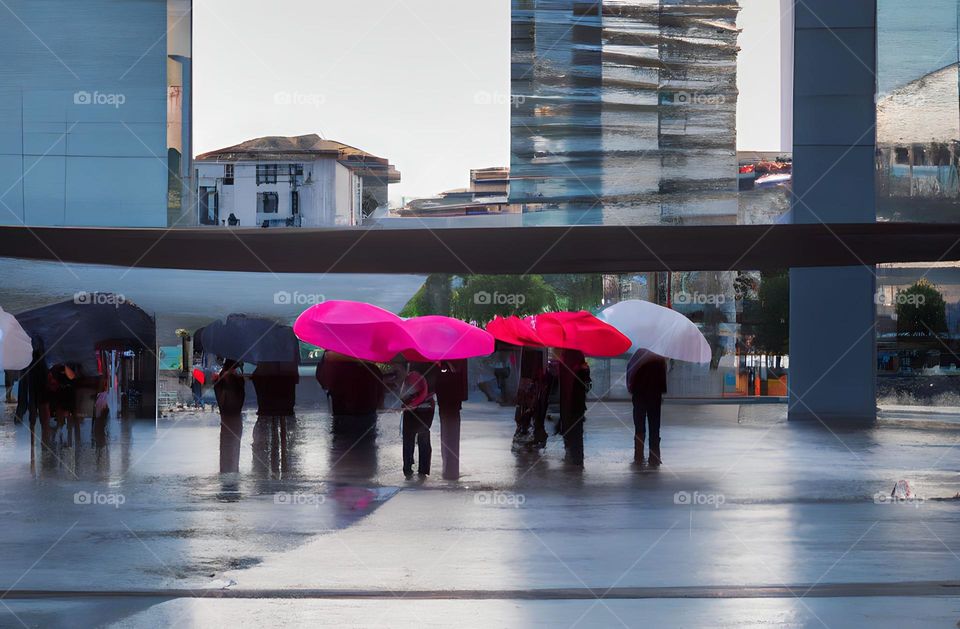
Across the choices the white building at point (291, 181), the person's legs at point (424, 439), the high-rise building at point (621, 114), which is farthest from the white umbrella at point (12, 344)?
the white building at point (291, 181)

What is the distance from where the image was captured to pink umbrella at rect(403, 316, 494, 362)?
12477 mm

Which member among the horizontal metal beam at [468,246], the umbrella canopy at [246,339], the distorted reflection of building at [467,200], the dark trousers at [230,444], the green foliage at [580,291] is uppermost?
the distorted reflection of building at [467,200]

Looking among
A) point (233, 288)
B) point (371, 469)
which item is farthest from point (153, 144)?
point (371, 469)

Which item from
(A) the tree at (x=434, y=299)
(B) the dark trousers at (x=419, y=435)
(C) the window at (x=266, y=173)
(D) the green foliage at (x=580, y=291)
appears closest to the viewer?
(B) the dark trousers at (x=419, y=435)

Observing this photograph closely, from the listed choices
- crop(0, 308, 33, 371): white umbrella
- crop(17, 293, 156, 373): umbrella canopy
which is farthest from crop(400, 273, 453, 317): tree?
crop(0, 308, 33, 371): white umbrella

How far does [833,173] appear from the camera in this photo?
775 inches

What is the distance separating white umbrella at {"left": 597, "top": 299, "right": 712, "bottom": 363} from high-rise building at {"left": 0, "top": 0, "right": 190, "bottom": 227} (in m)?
11.6

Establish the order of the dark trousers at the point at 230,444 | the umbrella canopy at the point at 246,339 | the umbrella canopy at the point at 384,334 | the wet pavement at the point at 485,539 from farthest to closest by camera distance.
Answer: the umbrella canopy at the point at 246,339 → the dark trousers at the point at 230,444 → the umbrella canopy at the point at 384,334 → the wet pavement at the point at 485,539

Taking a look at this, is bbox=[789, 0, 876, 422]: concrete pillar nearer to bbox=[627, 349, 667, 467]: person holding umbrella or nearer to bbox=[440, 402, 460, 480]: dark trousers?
bbox=[627, 349, 667, 467]: person holding umbrella

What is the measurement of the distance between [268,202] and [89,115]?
18142mm

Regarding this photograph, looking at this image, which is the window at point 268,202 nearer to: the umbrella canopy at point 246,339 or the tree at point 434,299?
the tree at point 434,299

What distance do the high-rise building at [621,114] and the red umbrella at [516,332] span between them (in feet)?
30.4

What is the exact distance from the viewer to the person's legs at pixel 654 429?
13.7m

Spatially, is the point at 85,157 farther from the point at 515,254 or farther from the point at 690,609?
the point at 690,609
